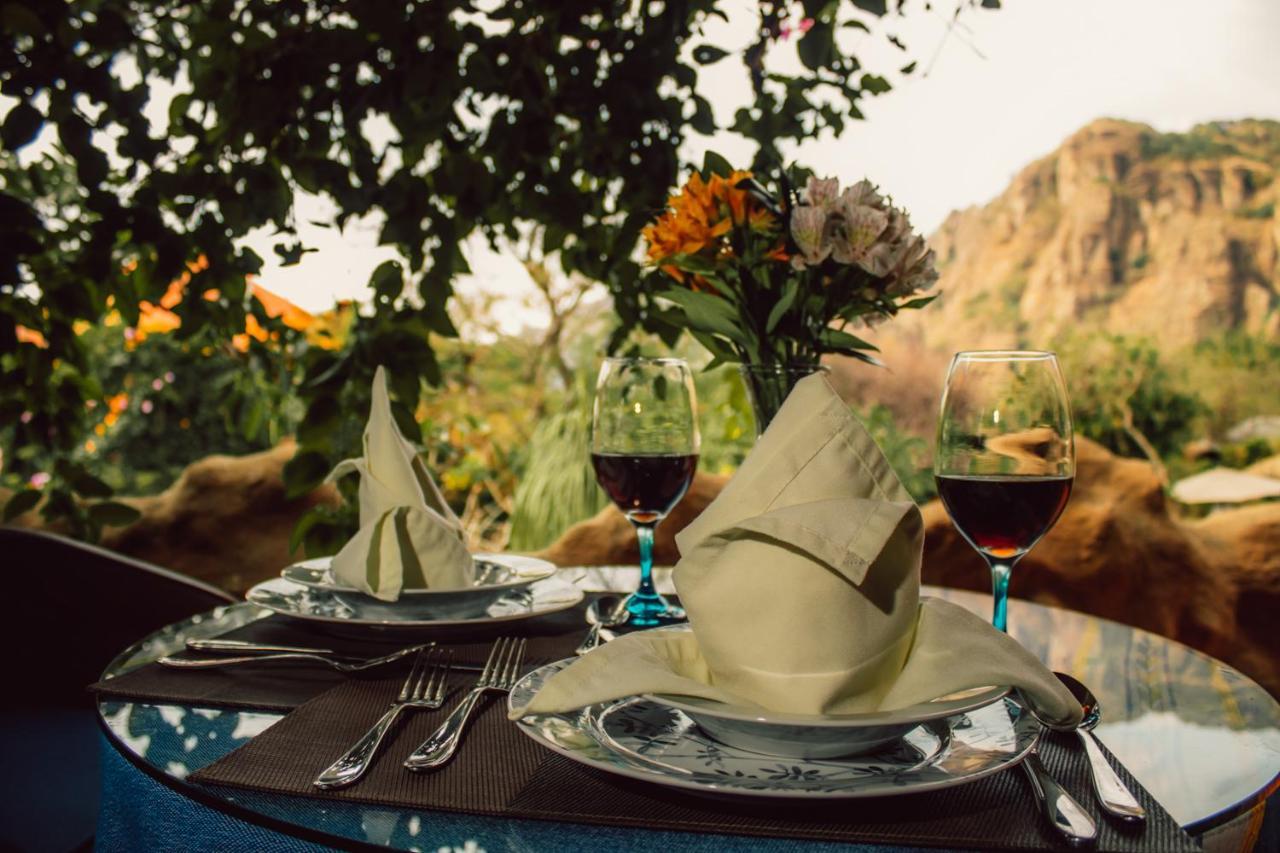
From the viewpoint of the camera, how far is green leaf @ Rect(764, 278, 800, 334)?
2.99ft

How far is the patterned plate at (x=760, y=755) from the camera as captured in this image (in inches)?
19.3

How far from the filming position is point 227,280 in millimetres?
1659

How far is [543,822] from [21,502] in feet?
4.87

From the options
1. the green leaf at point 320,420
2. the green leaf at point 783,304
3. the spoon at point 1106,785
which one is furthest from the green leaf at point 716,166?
the green leaf at point 320,420

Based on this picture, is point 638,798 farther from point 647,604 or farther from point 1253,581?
point 1253,581

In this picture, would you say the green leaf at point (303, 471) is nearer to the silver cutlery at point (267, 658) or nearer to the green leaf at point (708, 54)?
the silver cutlery at point (267, 658)

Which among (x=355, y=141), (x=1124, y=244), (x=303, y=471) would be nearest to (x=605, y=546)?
(x=303, y=471)

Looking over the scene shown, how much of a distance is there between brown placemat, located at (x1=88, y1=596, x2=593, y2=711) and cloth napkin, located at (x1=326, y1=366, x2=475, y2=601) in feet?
0.17

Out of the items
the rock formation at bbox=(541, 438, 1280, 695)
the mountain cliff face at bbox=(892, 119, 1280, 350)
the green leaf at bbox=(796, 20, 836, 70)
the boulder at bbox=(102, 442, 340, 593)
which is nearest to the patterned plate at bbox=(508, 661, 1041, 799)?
the green leaf at bbox=(796, 20, 836, 70)

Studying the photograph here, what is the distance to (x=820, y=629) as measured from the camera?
550 millimetres

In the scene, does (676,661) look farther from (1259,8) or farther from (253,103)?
(1259,8)

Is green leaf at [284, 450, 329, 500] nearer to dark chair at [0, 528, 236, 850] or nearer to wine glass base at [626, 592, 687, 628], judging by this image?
dark chair at [0, 528, 236, 850]

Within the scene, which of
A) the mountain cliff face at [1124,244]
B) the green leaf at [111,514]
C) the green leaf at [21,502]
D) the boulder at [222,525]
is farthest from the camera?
the mountain cliff face at [1124,244]

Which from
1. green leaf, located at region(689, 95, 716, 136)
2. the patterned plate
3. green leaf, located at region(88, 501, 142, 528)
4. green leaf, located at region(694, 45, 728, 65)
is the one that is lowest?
green leaf, located at region(88, 501, 142, 528)
